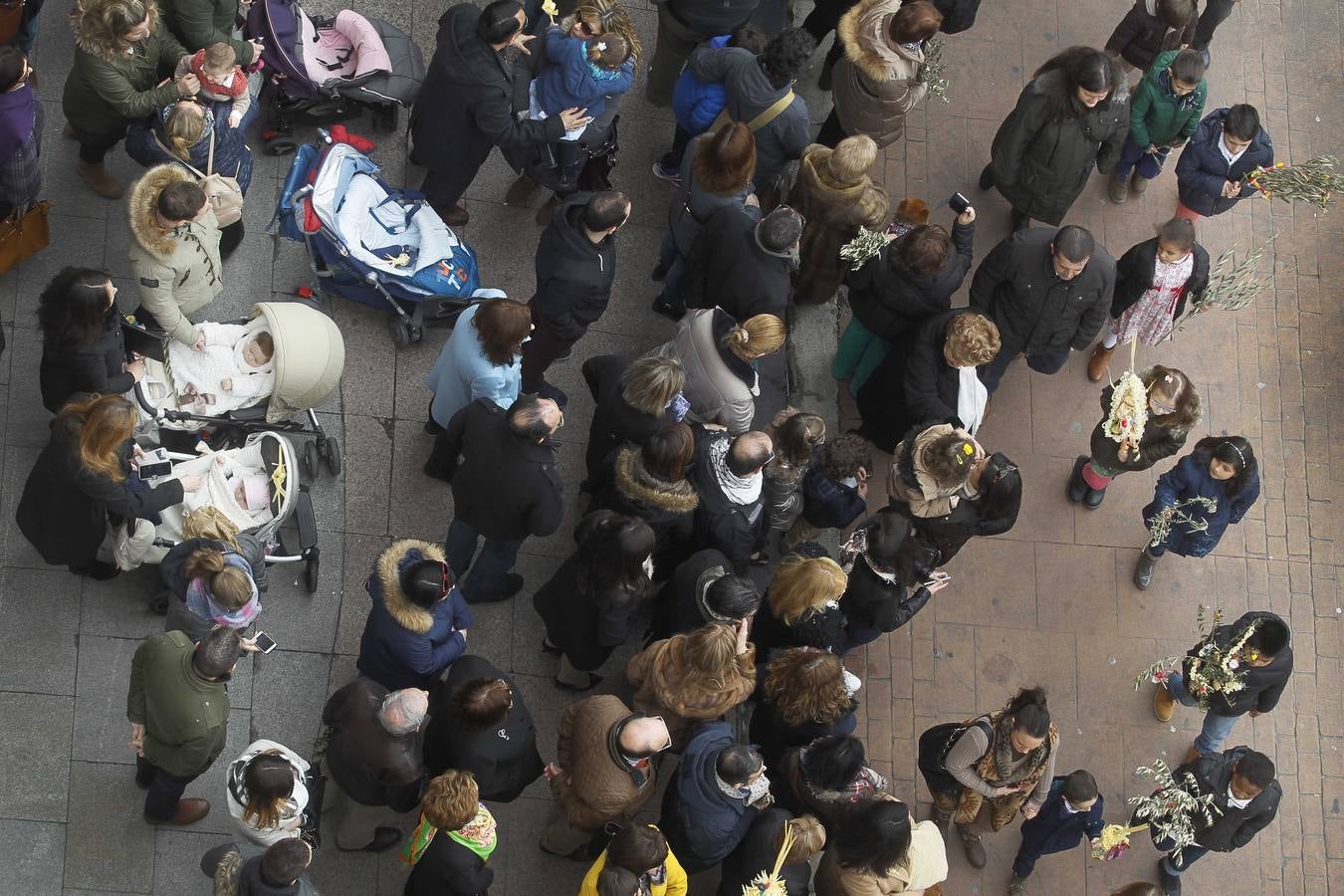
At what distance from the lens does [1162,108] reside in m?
9.73

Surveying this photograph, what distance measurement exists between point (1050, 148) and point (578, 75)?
3093mm

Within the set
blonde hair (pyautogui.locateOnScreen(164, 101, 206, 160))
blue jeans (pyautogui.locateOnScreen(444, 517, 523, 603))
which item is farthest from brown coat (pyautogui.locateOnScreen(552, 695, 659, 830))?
blonde hair (pyautogui.locateOnScreen(164, 101, 206, 160))

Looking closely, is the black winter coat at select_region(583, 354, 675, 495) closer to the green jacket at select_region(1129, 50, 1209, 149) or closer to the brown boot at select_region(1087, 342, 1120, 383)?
the brown boot at select_region(1087, 342, 1120, 383)

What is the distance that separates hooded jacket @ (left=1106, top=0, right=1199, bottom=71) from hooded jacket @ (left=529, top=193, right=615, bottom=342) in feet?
15.6

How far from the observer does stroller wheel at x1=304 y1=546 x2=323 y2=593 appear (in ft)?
25.8

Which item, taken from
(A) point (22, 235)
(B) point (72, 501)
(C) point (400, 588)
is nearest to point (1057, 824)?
(C) point (400, 588)

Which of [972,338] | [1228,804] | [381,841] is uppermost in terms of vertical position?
[972,338]

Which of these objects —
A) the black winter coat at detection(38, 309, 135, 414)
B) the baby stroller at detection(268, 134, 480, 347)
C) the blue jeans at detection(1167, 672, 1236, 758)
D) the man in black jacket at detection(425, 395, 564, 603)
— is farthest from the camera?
the blue jeans at detection(1167, 672, 1236, 758)

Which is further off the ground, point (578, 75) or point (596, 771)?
point (578, 75)

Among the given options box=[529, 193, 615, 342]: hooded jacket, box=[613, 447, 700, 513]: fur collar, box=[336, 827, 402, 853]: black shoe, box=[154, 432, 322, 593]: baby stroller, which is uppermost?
box=[529, 193, 615, 342]: hooded jacket

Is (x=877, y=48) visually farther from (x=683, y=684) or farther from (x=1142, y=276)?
(x=683, y=684)

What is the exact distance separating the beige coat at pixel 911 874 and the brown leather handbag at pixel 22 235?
18.1ft

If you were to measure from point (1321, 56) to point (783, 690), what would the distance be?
7889 millimetres

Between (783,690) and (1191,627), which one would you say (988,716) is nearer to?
(783,690)
